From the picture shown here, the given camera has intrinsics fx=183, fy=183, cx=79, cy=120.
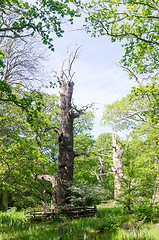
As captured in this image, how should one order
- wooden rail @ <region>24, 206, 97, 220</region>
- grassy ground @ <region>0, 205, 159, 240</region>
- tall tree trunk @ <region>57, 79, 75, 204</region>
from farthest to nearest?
tall tree trunk @ <region>57, 79, 75, 204</region> → wooden rail @ <region>24, 206, 97, 220</region> → grassy ground @ <region>0, 205, 159, 240</region>

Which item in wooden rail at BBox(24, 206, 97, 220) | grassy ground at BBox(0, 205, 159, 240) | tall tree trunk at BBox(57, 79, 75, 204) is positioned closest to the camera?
grassy ground at BBox(0, 205, 159, 240)

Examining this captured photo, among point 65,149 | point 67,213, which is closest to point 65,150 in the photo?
point 65,149

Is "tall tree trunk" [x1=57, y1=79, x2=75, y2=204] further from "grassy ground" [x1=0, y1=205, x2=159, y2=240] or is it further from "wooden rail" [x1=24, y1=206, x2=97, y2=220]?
"grassy ground" [x1=0, y1=205, x2=159, y2=240]

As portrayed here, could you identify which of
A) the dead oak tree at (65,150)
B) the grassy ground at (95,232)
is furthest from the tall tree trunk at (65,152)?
the grassy ground at (95,232)

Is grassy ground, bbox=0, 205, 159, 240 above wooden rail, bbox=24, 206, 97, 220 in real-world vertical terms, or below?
above

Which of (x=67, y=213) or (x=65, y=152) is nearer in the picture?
(x=67, y=213)

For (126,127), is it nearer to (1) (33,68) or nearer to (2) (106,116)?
(2) (106,116)

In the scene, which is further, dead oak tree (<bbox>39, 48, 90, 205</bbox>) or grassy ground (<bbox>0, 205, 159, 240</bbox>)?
dead oak tree (<bbox>39, 48, 90, 205</bbox>)

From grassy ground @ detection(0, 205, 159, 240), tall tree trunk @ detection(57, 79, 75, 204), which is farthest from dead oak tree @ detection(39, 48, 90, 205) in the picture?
grassy ground @ detection(0, 205, 159, 240)

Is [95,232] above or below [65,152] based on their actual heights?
below

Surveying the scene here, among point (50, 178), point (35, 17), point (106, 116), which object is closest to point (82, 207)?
point (50, 178)

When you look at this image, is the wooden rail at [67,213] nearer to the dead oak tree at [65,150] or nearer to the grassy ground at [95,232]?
the dead oak tree at [65,150]

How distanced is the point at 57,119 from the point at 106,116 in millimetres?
6264

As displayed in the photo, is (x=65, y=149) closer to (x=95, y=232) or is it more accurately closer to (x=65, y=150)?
(x=65, y=150)
